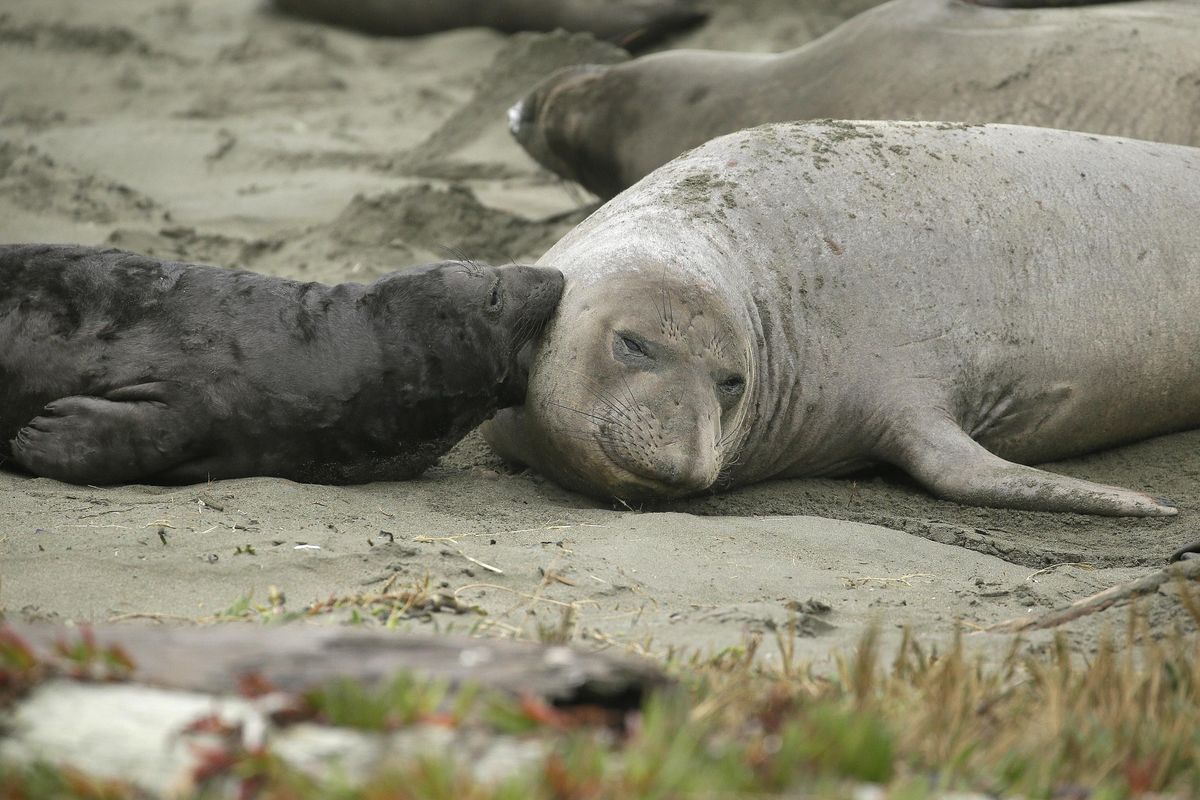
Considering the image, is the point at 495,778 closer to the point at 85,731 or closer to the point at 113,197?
the point at 85,731

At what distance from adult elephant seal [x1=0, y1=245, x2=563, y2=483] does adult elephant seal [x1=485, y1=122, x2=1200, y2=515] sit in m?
0.26

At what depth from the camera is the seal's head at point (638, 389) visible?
14.2 feet

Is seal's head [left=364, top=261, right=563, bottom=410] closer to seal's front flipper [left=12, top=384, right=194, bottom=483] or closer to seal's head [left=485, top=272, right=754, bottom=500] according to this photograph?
seal's head [left=485, top=272, right=754, bottom=500]

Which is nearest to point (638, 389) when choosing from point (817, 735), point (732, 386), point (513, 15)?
point (732, 386)

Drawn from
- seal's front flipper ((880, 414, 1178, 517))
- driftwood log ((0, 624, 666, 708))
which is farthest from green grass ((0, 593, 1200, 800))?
seal's front flipper ((880, 414, 1178, 517))

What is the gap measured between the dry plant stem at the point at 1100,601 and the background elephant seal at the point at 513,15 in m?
7.07

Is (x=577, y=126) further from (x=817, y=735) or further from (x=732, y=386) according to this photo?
(x=817, y=735)

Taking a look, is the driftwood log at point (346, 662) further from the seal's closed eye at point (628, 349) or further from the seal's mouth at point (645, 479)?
the seal's closed eye at point (628, 349)

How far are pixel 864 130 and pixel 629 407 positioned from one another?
5.64ft

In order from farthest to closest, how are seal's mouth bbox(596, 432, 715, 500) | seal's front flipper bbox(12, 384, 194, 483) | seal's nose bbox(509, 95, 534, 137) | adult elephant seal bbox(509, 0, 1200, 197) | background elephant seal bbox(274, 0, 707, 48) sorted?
1. background elephant seal bbox(274, 0, 707, 48)
2. seal's nose bbox(509, 95, 534, 137)
3. adult elephant seal bbox(509, 0, 1200, 197)
4. seal's mouth bbox(596, 432, 715, 500)
5. seal's front flipper bbox(12, 384, 194, 483)

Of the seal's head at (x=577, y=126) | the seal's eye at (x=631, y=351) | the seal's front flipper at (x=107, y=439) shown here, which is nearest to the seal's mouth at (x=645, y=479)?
the seal's eye at (x=631, y=351)

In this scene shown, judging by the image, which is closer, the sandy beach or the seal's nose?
the sandy beach

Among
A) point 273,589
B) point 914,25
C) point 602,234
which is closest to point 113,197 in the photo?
point 602,234

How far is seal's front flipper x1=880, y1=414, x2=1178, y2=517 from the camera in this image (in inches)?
179
